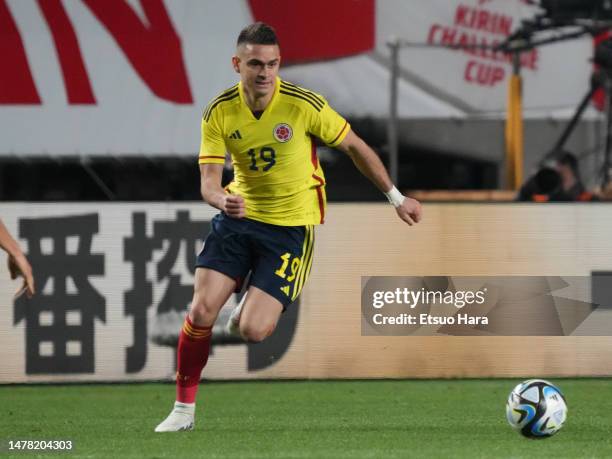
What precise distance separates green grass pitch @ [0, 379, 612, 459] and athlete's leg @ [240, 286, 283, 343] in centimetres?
51

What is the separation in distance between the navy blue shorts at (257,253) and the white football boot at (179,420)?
66 cm

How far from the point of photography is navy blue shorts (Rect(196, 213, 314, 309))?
24.1 ft

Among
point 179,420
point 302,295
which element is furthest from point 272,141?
point 302,295

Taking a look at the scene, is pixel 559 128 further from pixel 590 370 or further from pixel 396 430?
pixel 396 430

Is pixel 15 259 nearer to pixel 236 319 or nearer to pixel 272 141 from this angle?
pixel 272 141

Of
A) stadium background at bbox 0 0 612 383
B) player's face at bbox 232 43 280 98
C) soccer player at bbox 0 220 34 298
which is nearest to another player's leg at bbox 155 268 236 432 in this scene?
player's face at bbox 232 43 280 98

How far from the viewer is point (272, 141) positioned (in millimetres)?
7230

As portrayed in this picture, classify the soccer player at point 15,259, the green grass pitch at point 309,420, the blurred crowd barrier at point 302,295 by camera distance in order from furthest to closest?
the blurred crowd barrier at point 302,295 → the green grass pitch at point 309,420 → the soccer player at point 15,259

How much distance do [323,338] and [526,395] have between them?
13.3 ft

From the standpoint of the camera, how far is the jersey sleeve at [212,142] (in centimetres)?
720

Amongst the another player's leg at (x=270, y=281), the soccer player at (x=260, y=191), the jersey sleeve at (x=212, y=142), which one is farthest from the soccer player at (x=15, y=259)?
the another player's leg at (x=270, y=281)

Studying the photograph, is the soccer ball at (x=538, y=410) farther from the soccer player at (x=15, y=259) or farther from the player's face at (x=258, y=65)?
the soccer player at (x=15, y=259)

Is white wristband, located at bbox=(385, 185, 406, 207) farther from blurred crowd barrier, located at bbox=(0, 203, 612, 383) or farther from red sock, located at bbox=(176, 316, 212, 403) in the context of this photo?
blurred crowd barrier, located at bbox=(0, 203, 612, 383)

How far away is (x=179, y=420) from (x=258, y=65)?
5.96 feet
